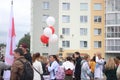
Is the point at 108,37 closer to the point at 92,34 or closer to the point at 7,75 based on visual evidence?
the point at 92,34

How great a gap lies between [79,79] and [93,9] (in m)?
56.9

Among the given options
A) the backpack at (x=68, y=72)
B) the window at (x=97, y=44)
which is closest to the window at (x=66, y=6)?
the window at (x=97, y=44)

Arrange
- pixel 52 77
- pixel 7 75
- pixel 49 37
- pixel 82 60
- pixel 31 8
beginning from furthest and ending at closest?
1. pixel 31 8
2. pixel 49 37
3. pixel 82 60
4. pixel 52 77
5. pixel 7 75

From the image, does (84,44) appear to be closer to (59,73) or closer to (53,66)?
(59,73)

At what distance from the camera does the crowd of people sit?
10.9m

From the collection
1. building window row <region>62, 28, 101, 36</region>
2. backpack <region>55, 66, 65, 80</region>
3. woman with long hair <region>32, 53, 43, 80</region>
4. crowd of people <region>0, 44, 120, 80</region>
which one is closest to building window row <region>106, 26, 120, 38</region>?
building window row <region>62, 28, 101, 36</region>

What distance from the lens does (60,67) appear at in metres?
18.5

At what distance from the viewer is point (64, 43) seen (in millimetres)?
74188

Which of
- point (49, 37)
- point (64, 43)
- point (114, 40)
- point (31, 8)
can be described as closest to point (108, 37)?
point (114, 40)

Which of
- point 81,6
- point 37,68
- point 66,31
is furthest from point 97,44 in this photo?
point 37,68

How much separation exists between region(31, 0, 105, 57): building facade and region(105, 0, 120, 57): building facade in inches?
38.0

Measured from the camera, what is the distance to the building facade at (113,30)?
243ft

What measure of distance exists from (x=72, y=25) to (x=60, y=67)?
2237 inches

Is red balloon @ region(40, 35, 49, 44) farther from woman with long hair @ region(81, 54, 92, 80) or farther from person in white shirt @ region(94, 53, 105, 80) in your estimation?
woman with long hair @ region(81, 54, 92, 80)
